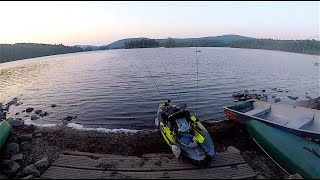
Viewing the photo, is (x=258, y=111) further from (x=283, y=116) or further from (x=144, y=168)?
(x=144, y=168)

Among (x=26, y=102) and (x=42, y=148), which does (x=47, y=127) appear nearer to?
(x=42, y=148)

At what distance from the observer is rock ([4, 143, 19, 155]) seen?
14.8 meters

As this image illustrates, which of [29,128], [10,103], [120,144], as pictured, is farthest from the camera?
[10,103]

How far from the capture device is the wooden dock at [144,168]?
1155 cm

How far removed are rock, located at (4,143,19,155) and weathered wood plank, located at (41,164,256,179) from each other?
4.15 m

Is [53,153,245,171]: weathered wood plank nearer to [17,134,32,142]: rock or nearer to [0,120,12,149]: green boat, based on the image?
[0,120,12,149]: green boat

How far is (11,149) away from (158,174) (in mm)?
8965

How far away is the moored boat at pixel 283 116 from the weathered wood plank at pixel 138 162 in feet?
15.4

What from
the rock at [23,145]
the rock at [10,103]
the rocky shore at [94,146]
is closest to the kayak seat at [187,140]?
the rocky shore at [94,146]

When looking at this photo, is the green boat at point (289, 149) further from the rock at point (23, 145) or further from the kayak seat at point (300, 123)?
the rock at point (23, 145)

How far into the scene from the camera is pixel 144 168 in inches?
485

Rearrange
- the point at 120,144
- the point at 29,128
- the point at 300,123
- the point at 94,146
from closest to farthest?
the point at 94,146, the point at 120,144, the point at 300,123, the point at 29,128

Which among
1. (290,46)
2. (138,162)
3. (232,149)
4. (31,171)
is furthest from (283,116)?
(290,46)

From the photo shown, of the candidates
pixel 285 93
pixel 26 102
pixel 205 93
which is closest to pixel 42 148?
pixel 26 102
